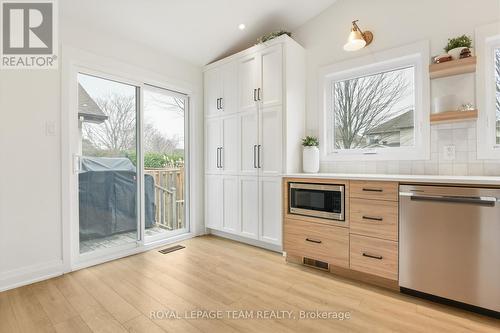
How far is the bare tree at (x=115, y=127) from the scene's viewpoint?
2815 millimetres

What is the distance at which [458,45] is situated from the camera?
2.19 m

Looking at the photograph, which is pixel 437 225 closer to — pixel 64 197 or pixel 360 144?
pixel 360 144

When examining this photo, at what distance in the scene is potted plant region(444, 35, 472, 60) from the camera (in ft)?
7.07

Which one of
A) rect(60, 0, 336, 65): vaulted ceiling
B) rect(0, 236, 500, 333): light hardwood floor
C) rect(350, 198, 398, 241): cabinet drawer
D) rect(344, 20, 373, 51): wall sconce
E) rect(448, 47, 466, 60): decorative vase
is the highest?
rect(60, 0, 336, 65): vaulted ceiling

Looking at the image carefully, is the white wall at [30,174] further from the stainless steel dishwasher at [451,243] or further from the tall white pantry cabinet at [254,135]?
the stainless steel dishwasher at [451,243]

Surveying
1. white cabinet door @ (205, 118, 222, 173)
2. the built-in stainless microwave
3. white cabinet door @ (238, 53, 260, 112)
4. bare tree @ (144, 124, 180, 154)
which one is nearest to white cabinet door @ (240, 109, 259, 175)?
white cabinet door @ (238, 53, 260, 112)

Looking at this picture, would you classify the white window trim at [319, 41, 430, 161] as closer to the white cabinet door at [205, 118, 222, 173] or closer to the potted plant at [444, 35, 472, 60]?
the potted plant at [444, 35, 472, 60]

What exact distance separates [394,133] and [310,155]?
903 millimetres

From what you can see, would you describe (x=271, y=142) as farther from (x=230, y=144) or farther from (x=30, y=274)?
(x=30, y=274)

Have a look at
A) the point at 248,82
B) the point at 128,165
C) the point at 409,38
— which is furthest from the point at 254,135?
the point at 409,38

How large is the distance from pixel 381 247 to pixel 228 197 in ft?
6.49

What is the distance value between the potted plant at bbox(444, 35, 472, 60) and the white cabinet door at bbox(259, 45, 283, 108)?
5.15 ft

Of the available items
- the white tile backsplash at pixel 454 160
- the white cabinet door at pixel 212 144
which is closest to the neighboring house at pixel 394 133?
the white tile backsplash at pixel 454 160

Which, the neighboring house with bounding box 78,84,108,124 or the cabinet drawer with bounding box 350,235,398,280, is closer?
the cabinet drawer with bounding box 350,235,398,280
